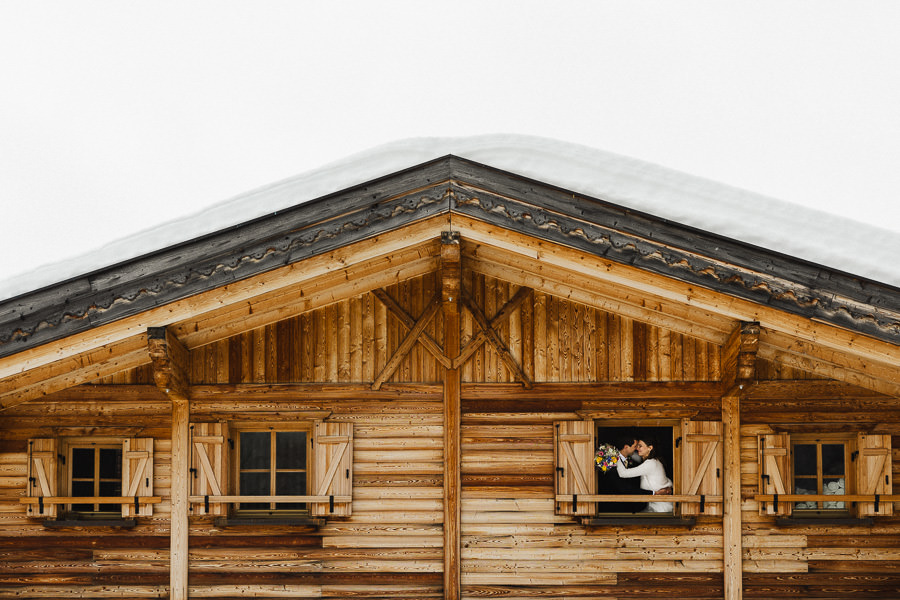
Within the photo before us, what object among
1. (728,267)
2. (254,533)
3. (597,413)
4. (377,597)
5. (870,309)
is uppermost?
(728,267)

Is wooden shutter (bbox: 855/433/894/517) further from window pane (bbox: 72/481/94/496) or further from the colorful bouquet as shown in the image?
window pane (bbox: 72/481/94/496)

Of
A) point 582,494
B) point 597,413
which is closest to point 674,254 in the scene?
point 597,413

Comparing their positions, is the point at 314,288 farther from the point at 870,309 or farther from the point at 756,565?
the point at 756,565

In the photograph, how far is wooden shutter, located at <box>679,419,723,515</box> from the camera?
7.60 meters

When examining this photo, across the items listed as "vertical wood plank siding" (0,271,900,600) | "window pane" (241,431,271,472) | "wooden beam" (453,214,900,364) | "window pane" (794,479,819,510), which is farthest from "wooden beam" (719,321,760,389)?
"window pane" (241,431,271,472)

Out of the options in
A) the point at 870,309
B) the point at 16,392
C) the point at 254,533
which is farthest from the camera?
the point at 254,533

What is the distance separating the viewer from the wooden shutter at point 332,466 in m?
7.63

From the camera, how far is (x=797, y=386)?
7.68 metres

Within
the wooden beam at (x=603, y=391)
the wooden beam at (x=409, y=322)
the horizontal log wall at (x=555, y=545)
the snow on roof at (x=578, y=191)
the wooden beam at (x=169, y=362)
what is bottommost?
the horizontal log wall at (x=555, y=545)

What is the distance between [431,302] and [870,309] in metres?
4.10

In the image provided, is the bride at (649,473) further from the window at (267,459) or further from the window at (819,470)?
the window at (267,459)

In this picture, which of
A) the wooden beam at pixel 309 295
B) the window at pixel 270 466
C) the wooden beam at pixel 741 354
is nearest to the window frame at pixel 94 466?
the window at pixel 270 466

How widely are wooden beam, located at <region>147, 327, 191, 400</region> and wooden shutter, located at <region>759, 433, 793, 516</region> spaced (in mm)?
6127

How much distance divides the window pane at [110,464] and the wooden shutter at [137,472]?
1.36ft
